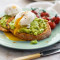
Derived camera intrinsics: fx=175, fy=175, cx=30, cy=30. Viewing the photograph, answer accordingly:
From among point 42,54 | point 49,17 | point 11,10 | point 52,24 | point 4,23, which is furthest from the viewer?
point 49,17

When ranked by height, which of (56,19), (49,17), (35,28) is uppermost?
(49,17)

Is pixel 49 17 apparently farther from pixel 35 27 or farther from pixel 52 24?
pixel 35 27

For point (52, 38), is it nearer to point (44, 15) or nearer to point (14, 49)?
point (14, 49)

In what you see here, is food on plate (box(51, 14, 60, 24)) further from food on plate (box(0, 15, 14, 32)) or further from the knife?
the knife

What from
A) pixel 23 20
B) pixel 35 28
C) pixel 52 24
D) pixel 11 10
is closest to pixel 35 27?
pixel 35 28

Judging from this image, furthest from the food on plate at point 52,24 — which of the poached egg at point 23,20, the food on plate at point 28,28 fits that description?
the poached egg at point 23,20

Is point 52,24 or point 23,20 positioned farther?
point 52,24

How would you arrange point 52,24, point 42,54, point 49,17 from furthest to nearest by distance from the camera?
point 49,17 < point 52,24 < point 42,54

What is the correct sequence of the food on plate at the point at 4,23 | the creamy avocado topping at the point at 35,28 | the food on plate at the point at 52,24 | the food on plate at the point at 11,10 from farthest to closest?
1. the food on plate at the point at 11,10
2. the food on plate at the point at 52,24
3. the food on plate at the point at 4,23
4. the creamy avocado topping at the point at 35,28

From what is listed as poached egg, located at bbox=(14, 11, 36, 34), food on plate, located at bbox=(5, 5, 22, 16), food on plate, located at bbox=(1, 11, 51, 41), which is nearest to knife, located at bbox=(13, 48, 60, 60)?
food on plate, located at bbox=(1, 11, 51, 41)

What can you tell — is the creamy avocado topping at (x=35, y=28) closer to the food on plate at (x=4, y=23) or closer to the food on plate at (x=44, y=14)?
the food on plate at (x=4, y=23)
